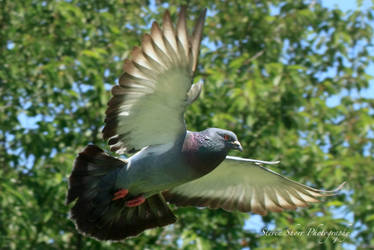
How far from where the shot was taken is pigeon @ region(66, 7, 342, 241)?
3.68 m

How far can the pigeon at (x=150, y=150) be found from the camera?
3682mm

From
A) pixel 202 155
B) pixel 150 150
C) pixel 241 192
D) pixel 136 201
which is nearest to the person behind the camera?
pixel 202 155

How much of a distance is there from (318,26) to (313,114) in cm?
220

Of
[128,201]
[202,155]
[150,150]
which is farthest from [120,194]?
[202,155]

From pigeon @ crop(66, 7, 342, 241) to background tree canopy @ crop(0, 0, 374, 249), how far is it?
881 millimetres

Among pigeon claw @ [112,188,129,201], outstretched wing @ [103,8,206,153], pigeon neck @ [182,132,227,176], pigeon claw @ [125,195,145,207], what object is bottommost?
pigeon claw @ [125,195,145,207]

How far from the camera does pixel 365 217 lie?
19.8ft

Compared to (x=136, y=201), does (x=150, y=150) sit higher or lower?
higher

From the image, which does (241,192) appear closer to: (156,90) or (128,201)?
(128,201)

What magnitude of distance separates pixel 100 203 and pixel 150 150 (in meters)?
0.55

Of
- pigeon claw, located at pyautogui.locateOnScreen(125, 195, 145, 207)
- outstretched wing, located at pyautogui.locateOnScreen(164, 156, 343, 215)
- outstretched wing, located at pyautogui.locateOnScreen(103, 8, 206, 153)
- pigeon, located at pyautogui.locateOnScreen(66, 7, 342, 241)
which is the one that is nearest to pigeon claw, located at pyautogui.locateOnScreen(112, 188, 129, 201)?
pigeon, located at pyautogui.locateOnScreen(66, 7, 342, 241)

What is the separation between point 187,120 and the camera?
570cm

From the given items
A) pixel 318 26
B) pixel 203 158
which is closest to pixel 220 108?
pixel 203 158

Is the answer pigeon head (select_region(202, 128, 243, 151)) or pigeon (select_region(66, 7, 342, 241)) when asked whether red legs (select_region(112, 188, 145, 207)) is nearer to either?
pigeon (select_region(66, 7, 342, 241))
